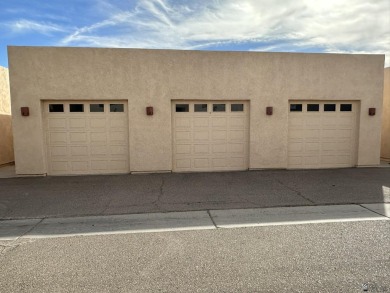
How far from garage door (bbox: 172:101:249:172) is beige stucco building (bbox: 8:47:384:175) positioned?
37mm

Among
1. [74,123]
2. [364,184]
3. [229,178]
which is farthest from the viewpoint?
[74,123]

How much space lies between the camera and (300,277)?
130 inches

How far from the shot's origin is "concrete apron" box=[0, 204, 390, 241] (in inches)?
191

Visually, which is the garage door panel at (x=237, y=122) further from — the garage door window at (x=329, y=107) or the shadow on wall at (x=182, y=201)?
the garage door window at (x=329, y=107)

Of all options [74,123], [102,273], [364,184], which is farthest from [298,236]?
[74,123]

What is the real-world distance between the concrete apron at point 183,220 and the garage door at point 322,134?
467 cm

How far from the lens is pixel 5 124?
12445 mm

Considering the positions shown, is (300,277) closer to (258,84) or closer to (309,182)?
(309,182)

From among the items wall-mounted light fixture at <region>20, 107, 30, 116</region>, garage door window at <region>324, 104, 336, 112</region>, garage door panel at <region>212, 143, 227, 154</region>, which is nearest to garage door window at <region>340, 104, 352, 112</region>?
garage door window at <region>324, 104, 336, 112</region>

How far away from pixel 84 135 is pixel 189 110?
3840 mm

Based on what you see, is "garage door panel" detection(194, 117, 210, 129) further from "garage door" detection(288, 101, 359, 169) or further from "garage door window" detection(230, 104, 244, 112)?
"garage door" detection(288, 101, 359, 169)

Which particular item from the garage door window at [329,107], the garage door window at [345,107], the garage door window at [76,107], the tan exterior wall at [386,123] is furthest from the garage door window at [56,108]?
the tan exterior wall at [386,123]

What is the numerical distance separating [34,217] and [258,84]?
317 inches

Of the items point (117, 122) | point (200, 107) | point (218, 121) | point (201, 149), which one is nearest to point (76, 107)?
point (117, 122)
